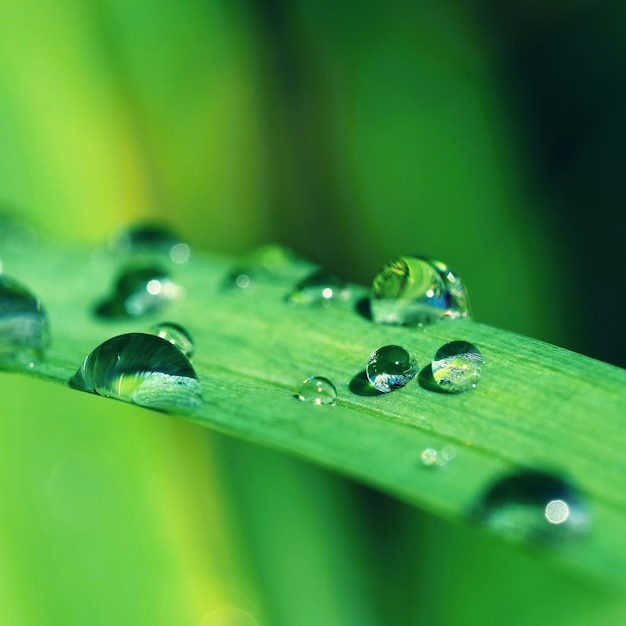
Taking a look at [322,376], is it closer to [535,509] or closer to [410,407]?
[410,407]

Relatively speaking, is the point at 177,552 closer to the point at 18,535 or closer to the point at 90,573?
the point at 90,573

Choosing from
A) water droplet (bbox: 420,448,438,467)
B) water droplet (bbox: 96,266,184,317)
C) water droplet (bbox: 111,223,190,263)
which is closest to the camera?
water droplet (bbox: 420,448,438,467)

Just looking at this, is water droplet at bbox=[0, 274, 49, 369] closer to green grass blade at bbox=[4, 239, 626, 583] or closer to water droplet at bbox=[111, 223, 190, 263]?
green grass blade at bbox=[4, 239, 626, 583]

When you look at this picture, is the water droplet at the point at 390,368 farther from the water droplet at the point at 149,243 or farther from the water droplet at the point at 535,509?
the water droplet at the point at 149,243

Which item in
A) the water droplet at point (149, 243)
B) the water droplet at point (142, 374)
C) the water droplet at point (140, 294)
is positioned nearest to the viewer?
the water droplet at point (142, 374)

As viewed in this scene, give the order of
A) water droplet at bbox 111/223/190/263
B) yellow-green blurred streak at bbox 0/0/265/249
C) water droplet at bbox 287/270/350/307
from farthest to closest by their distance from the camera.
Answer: yellow-green blurred streak at bbox 0/0/265/249
water droplet at bbox 111/223/190/263
water droplet at bbox 287/270/350/307

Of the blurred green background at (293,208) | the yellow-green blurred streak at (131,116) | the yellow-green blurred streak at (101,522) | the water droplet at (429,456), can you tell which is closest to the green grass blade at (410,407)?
the water droplet at (429,456)

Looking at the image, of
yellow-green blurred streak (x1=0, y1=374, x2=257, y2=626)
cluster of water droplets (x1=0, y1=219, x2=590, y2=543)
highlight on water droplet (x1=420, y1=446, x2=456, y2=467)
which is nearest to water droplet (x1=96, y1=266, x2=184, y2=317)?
cluster of water droplets (x1=0, y1=219, x2=590, y2=543)
